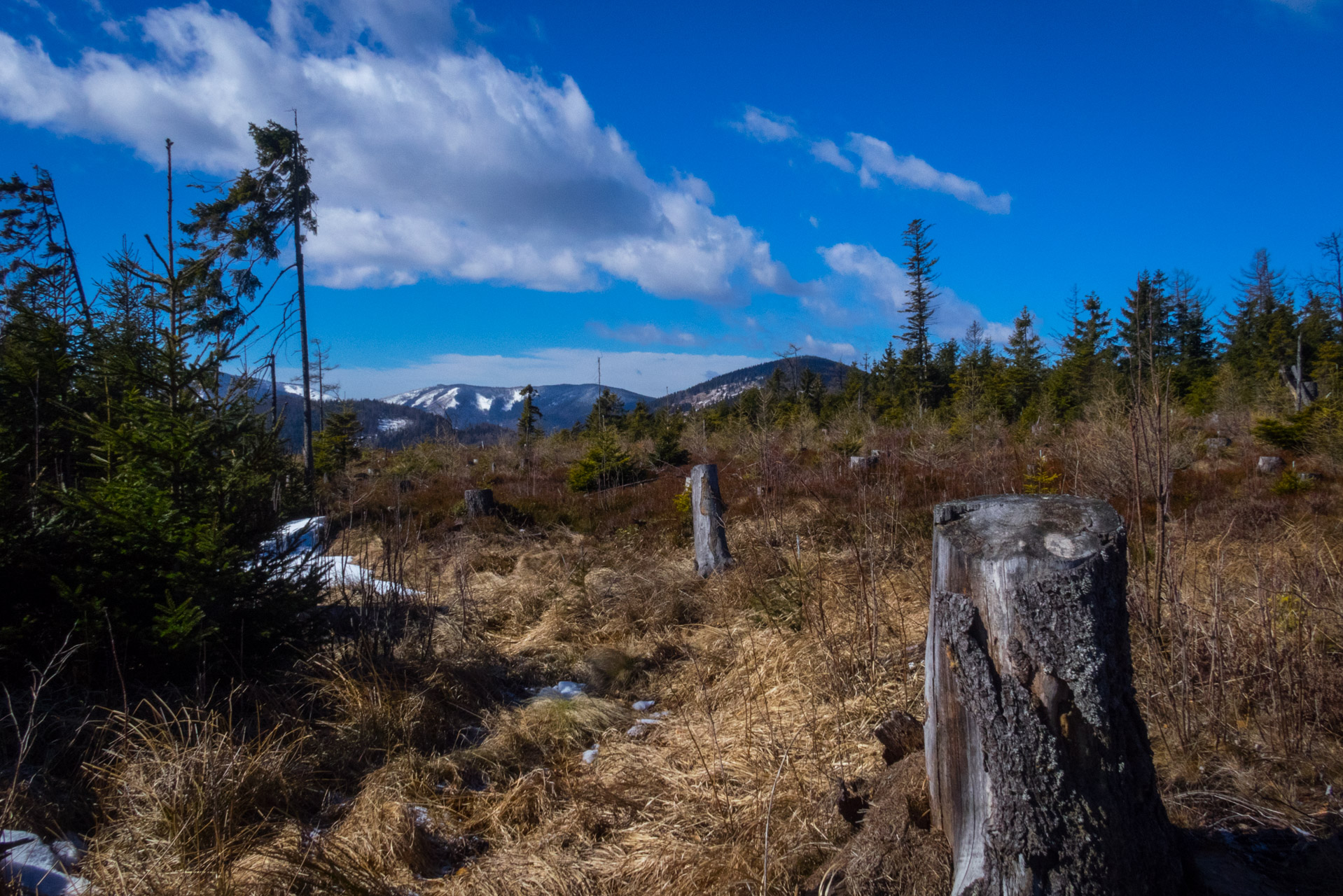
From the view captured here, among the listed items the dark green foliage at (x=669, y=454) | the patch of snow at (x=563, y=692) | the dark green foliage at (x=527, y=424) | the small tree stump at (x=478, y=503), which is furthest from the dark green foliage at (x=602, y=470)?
the dark green foliage at (x=527, y=424)

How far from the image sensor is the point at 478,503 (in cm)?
995

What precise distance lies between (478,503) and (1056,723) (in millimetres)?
9344

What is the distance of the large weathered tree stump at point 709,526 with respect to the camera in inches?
251

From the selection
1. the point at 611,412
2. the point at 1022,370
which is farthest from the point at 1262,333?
the point at 611,412

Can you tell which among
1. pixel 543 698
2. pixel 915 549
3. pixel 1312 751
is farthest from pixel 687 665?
pixel 1312 751

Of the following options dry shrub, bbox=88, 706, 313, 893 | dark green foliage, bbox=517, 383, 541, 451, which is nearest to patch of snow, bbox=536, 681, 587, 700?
dry shrub, bbox=88, 706, 313, 893

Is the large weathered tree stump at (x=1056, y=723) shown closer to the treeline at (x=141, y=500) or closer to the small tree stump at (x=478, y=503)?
the treeline at (x=141, y=500)

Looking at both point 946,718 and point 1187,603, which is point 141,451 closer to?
point 946,718

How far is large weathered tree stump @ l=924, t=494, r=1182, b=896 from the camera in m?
1.42

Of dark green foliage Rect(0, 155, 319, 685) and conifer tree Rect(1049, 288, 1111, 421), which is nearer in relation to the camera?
dark green foliage Rect(0, 155, 319, 685)

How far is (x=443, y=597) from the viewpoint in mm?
6367

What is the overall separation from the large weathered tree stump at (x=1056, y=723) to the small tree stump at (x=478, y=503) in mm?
9112

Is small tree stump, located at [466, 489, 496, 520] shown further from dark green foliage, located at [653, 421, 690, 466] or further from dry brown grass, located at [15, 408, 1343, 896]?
dark green foliage, located at [653, 421, 690, 466]

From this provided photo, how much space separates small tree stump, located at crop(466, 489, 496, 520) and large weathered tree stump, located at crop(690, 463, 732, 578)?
4475mm
